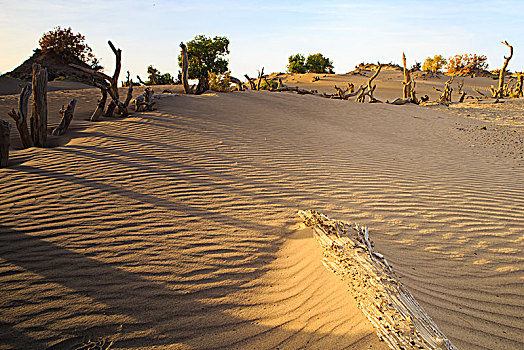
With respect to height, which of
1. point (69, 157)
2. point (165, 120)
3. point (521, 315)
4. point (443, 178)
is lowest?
point (521, 315)

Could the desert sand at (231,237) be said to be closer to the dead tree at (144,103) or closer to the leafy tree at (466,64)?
the dead tree at (144,103)

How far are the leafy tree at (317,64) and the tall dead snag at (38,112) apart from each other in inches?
1369

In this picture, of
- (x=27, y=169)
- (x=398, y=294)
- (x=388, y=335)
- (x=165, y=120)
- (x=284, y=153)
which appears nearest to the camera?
(x=388, y=335)

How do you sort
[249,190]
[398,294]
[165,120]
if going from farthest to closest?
[165,120] < [249,190] < [398,294]

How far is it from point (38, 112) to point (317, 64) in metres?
36.0

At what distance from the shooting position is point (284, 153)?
6.66m

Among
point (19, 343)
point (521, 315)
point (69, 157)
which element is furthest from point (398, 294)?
point (69, 157)

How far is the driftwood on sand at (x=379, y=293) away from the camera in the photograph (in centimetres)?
208

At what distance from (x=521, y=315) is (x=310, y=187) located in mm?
2938

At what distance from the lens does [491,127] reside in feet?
41.1

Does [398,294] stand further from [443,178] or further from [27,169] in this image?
[27,169]

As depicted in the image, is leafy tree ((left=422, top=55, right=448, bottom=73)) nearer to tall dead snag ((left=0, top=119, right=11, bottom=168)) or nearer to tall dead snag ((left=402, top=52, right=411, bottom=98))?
tall dead snag ((left=402, top=52, right=411, bottom=98))

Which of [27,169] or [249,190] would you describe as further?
[27,169]

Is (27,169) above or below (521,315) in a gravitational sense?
above
